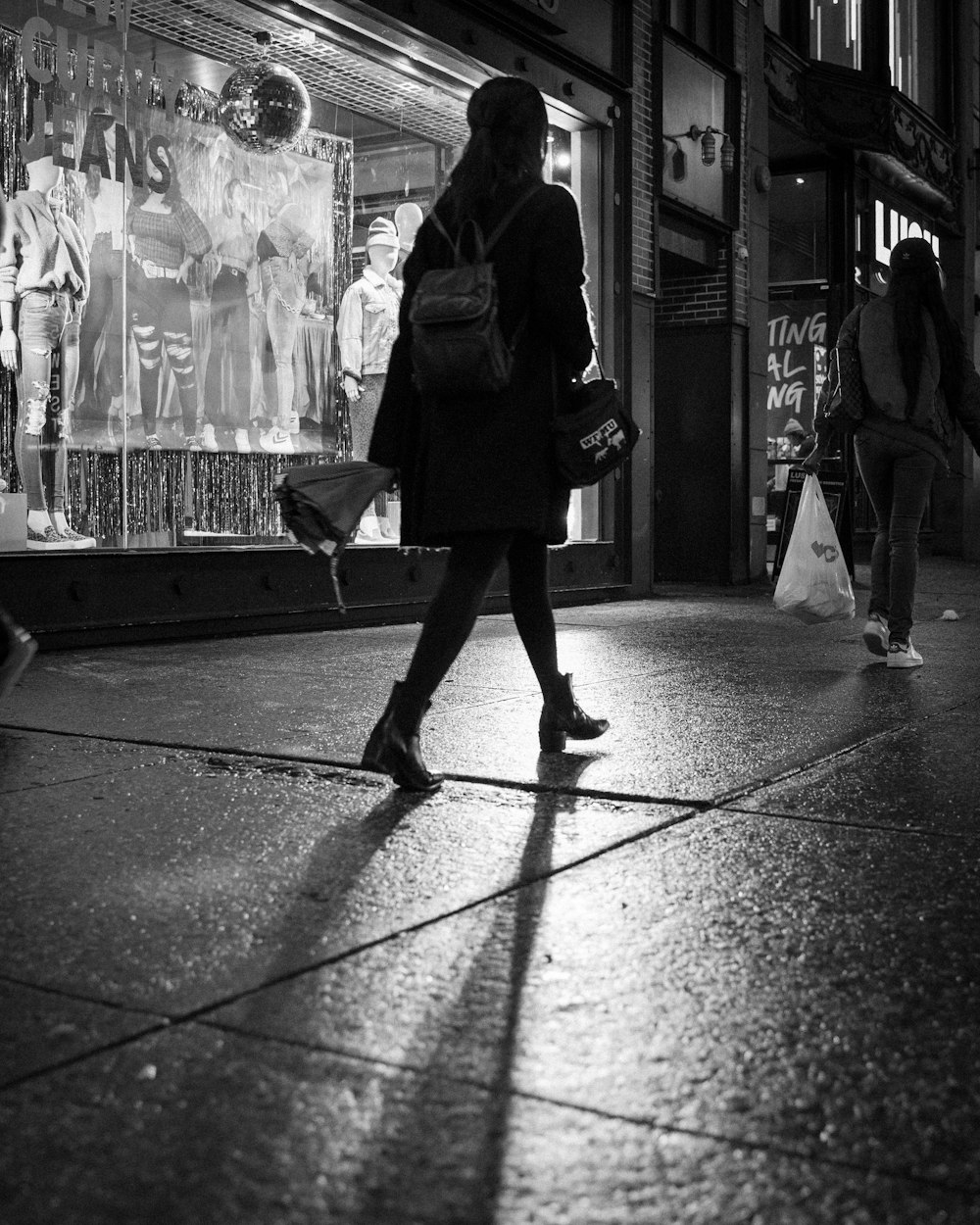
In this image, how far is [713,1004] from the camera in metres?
2.23

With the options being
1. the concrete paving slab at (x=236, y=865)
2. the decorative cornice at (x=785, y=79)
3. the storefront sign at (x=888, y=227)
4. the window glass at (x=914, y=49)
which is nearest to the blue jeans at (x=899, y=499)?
the concrete paving slab at (x=236, y=865)

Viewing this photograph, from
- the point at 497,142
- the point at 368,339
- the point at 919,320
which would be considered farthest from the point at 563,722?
the point at 368,339

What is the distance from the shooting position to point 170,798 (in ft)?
12.2

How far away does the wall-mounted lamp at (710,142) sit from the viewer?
1311cm

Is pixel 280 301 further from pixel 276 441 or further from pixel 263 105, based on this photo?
pixel 263 105

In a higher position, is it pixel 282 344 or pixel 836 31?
pixel 836 31

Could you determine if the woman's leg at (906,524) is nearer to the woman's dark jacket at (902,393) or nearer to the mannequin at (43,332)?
the woman's dark jacket at (902,393)

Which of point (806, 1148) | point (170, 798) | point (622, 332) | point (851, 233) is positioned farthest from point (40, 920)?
point (851, 233)

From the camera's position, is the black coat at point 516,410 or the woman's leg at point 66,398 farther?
the woman's leg at point 66,398

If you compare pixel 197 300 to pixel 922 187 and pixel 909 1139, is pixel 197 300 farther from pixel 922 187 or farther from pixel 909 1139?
pixel 922 187

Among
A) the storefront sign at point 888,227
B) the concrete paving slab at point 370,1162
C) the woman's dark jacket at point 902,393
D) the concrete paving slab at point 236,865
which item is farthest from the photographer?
the storefront sign at point 888,227

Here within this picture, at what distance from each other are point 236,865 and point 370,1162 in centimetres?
143

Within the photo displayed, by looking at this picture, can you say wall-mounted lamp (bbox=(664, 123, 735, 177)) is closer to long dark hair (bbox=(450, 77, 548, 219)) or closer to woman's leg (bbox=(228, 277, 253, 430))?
woman's leg (bbox=(228, 277, 253, 430))

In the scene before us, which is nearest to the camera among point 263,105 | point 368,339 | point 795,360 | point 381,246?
point 263,105
